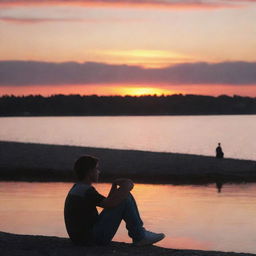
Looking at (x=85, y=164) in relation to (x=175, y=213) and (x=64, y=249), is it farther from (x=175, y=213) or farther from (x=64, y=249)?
(x=175, y=213)

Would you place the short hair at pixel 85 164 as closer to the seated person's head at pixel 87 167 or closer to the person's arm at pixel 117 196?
the seated person's head at pixel 87 167

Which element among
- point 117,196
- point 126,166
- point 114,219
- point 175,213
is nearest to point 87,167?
point 117,196

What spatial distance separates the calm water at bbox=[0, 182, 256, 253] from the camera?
41.8 feet

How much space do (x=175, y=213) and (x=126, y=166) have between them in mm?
14209

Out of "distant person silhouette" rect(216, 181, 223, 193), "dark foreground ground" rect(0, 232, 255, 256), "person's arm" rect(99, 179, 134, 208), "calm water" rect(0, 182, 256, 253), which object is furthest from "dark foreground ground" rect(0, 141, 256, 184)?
"person's arm" rect(99, 179, 134, 208)

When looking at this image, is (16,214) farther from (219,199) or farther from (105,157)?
(105,157)

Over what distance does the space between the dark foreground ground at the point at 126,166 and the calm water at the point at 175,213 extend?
3.71 metres

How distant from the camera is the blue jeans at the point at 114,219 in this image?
9.23 m

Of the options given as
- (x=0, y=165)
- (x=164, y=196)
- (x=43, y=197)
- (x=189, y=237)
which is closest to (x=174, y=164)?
(x=0, y=165)

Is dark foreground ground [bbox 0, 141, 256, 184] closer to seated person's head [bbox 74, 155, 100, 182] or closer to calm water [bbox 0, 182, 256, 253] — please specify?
calm water [bbox 0, 182, 256, 253]

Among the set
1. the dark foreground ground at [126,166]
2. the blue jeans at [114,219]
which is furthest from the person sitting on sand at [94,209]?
the dark foreground ground at [126,166]

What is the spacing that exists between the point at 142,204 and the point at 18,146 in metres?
18.3

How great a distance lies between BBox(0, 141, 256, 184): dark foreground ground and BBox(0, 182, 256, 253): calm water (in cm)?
371

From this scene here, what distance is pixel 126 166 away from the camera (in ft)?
100
